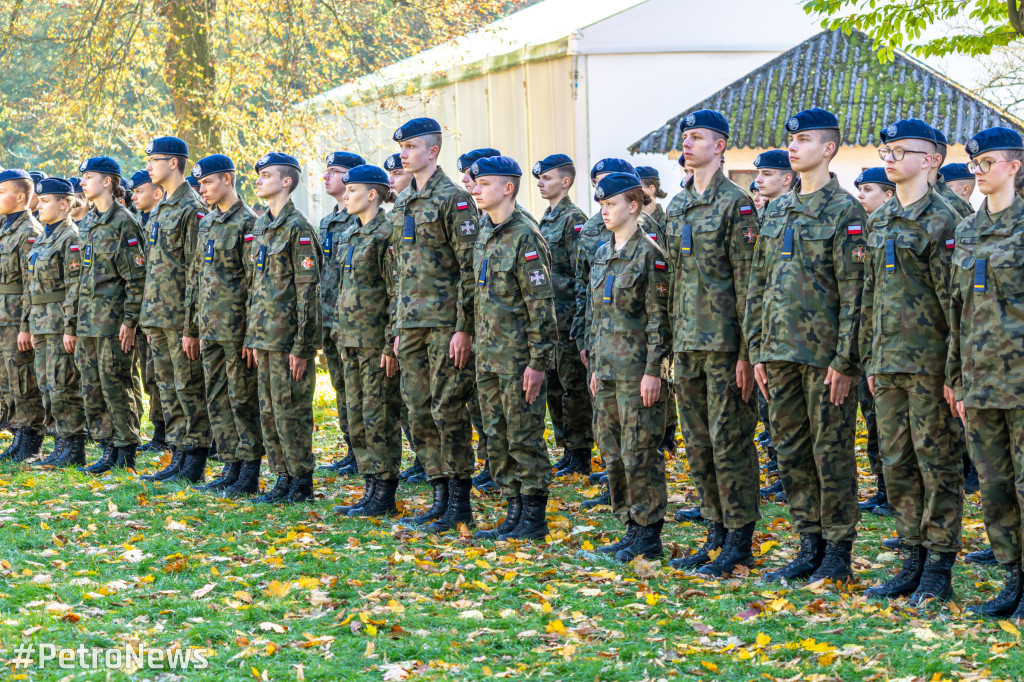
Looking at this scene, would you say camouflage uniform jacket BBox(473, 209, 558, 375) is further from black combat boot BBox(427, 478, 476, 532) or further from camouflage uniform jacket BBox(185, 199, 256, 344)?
camouflage uniform jacket BBox(185, 199, 256, 344)

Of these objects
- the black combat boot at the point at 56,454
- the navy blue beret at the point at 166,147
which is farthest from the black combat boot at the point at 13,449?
the navy blue beret at the point at 166,147

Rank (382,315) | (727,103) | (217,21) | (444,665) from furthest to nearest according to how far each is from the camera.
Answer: (727,103) < (217,21) < (382,315) < (444,665)

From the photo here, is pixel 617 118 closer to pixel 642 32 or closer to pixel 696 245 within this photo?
pixel 642 32

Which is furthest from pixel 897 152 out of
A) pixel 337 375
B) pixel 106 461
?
pixel 106 461

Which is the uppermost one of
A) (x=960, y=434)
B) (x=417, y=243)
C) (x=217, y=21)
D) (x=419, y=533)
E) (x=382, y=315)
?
(x=217, y=21)

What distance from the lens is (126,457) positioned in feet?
33.5

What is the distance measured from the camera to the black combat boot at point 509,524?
7547 millimetres

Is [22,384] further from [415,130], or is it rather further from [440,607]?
[440,607]

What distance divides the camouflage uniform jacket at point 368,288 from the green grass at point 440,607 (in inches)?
52.9

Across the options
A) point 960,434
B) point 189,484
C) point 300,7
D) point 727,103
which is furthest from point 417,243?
point 727,103

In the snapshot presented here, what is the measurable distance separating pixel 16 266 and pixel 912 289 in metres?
8.56

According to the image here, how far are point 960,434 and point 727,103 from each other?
1689 centimetres

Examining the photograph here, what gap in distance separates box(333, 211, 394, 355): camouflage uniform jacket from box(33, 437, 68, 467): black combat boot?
145 inches

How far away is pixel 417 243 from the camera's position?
25.9 feet
